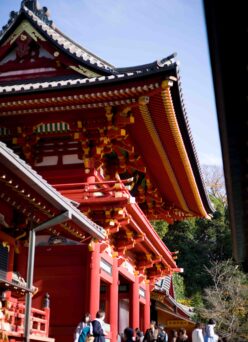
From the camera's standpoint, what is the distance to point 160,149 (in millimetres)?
14547

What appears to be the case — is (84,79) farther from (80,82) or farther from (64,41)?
(64,41)

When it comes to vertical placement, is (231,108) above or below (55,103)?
below

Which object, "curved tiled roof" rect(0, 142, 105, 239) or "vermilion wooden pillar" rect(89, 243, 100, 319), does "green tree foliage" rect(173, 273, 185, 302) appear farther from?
"curved tiled roof" rect(0, 142, 105, 239)

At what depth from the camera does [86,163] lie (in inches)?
496

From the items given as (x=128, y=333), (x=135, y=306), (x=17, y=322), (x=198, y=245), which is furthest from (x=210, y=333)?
(x=198, y=245)

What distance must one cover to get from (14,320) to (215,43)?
7129 mm

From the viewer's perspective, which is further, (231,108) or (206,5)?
(231,108)

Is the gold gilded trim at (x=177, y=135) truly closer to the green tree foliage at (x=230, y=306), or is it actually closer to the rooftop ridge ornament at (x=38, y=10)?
the rooftop ridge ornament at (x=38, y=10)

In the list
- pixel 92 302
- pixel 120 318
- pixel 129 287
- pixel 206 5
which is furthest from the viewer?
pixel 120 318

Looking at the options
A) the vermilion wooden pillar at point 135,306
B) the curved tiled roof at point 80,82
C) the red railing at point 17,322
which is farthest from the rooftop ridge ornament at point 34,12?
the vermilion wooden pillar at point 135,306

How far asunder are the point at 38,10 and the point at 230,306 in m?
22.8

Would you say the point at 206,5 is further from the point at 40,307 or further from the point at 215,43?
the point at 40,307

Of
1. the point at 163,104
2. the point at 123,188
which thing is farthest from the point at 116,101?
the point at 123,188

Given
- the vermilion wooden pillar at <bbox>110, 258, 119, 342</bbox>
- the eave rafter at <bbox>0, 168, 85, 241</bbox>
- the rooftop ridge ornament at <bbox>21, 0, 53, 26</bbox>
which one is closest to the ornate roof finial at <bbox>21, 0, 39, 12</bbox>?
the rooftop ridge ornament at <bbox>21, 0, 53, 26</bbox>
